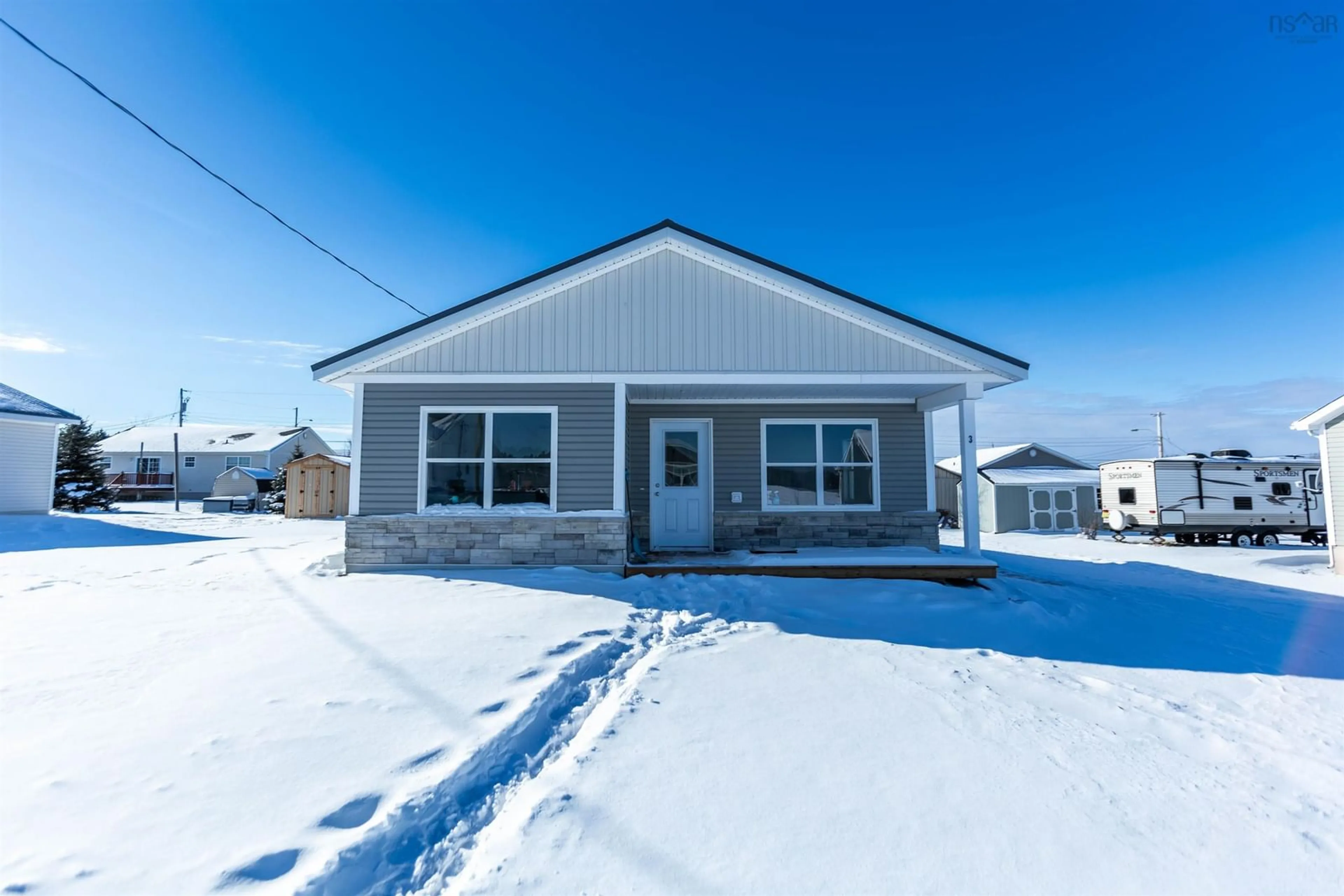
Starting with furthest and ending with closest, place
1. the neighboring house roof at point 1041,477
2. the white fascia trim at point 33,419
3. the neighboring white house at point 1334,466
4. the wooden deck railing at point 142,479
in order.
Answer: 1. the wooden deck railing at point 142,479
2. the neighboring house roof at point 1041,477
3. the white fascia trim at point 33,419
4. the neighboring white house at point 1334,466

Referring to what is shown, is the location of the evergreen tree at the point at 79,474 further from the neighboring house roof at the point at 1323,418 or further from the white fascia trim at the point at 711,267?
the neighboring house roof at the point at 1323,418

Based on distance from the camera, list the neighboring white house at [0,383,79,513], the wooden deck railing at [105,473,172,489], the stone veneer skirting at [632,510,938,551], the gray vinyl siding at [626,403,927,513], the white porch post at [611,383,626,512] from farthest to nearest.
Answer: the wooden deck railing at [105,473,172,489] < the neighboring white house at [0,383,79,513] < the gray vinyl siding at [626,403,927,513] < the stone veneer skirting at [632,510,938,551] < the white porch post at [611,383,626,512]

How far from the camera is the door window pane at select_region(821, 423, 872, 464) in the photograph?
34.6 feet

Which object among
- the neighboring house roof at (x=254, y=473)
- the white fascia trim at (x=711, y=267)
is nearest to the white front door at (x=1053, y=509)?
the white fascia trim at (x=711, y=267)

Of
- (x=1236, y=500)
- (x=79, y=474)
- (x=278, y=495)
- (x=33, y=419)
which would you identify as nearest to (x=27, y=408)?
(x=33, y=419)

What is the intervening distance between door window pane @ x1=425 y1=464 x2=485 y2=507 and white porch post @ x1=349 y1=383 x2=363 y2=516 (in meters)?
0.27

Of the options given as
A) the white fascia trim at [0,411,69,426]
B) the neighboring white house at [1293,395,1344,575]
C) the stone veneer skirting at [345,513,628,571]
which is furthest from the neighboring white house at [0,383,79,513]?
the neighboring white house at [1293,395,1344,575]

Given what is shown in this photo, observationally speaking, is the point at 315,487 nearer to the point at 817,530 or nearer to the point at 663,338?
the point at 663,338

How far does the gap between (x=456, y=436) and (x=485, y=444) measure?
1.46ft

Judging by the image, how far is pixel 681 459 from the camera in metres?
10.7

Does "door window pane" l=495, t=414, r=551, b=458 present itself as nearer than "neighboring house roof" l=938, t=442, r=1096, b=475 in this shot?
Yes

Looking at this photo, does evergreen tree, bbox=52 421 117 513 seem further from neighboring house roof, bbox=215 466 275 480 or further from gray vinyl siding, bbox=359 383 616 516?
gray vinyl siding, bbox=359 383 616 516

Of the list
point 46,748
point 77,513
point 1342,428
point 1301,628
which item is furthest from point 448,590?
point 77,513

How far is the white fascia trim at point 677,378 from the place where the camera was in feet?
28.8
